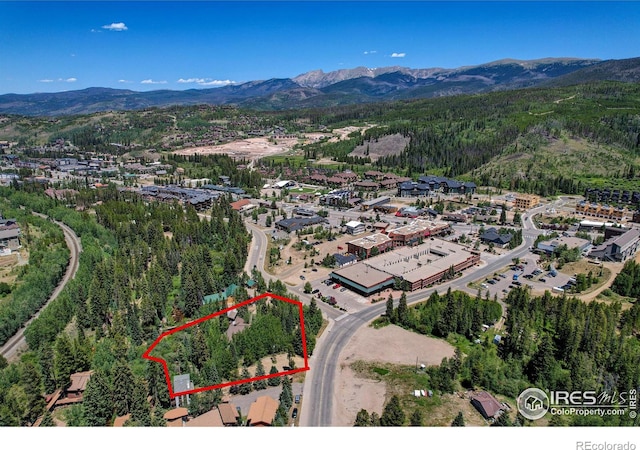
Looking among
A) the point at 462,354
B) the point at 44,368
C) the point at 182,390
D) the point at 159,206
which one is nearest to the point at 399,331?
the point at 462,354

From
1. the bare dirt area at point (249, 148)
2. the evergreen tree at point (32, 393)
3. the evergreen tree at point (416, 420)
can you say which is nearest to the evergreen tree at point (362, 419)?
the evergreen tree at point (416, 420)

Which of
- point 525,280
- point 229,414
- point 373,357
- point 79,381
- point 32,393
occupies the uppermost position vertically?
point 32,393

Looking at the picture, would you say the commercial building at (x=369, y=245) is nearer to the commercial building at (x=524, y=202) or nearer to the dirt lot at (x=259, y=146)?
the commercial building at (x=524, y=202)

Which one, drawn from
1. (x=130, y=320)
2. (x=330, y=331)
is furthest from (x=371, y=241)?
(x=130, y=320)

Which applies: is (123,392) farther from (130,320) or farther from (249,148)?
(249,148)

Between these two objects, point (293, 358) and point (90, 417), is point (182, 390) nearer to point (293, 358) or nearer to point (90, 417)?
point (90, 417)
